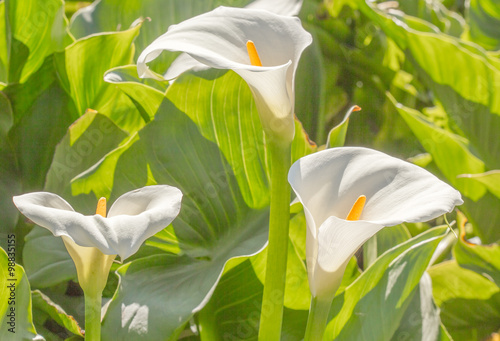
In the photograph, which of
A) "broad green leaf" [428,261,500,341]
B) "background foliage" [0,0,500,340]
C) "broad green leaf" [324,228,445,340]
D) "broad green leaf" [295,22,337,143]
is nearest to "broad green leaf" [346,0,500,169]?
"background foliage" [0,0,500,340]

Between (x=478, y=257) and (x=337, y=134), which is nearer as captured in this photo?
(x=337, y=134)

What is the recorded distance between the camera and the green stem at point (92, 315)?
379 mm

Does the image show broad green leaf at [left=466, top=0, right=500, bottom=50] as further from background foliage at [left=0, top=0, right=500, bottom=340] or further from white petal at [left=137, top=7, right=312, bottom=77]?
white petal at [left=137, top=7, right=312, bottom=77]

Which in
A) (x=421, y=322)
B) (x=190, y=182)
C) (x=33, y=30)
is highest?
(x=33, y=30)

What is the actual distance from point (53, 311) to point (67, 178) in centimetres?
13

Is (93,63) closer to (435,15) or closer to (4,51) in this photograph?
(4,51)

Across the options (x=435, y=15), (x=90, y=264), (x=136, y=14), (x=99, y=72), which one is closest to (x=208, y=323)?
(x=90, y=264)

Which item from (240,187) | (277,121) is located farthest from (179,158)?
(277,121)

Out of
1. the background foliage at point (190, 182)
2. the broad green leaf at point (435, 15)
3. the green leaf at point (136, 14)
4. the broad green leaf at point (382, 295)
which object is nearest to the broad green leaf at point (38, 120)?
the background foliage at point (190, 182)

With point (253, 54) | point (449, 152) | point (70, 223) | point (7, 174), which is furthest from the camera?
point (449, 152)

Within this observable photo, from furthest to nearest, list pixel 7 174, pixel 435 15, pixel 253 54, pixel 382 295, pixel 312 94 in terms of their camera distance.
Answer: pixel 435 15
pixel 312 94
pixel 7 174
pixel 382 295
pixel 253 54

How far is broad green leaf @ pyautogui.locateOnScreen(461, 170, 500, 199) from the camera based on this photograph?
67 cm

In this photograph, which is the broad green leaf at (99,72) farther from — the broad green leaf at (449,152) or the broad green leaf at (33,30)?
the broad green leaf at (449,152)

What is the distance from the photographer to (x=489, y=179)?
684 mm
